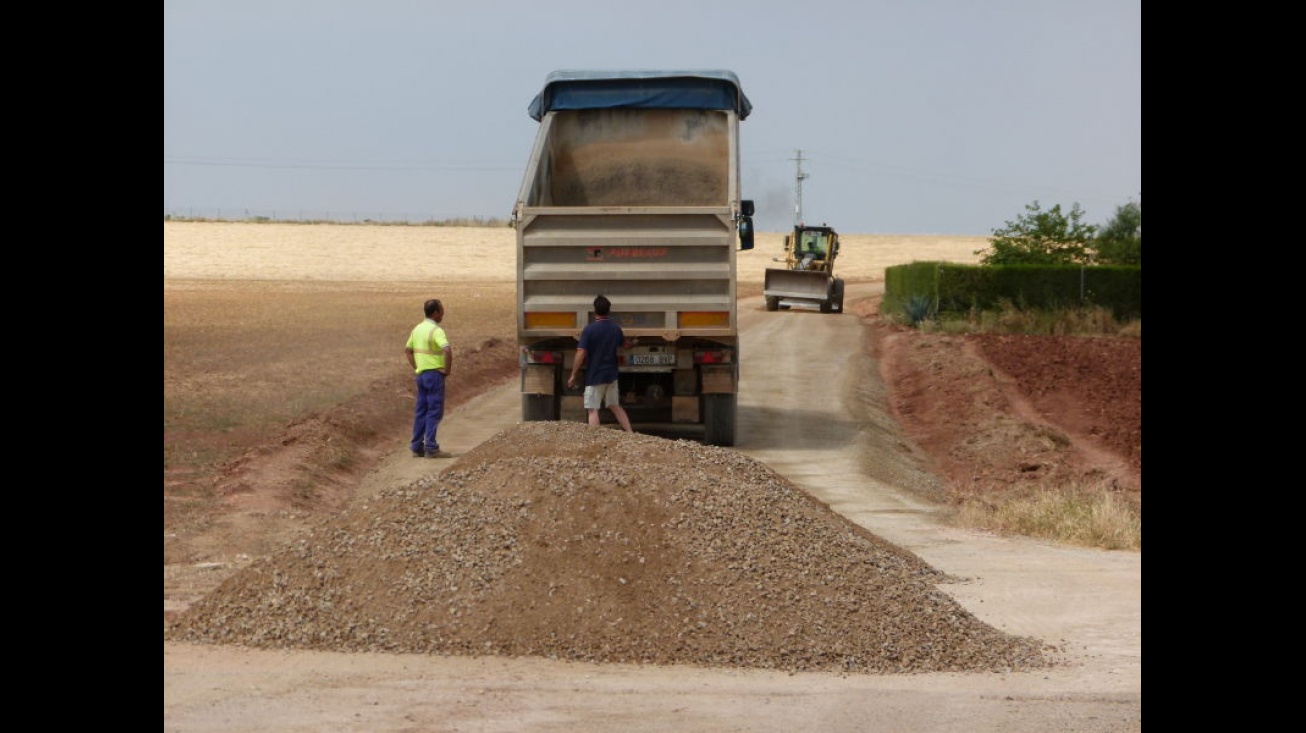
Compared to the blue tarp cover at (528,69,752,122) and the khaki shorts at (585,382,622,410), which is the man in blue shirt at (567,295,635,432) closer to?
the khaki shorts at (585,382,622,410)

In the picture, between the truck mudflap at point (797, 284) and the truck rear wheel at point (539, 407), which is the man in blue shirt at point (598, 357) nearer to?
the truck rear wheel at point (539, 407)

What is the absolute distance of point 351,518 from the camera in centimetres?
991

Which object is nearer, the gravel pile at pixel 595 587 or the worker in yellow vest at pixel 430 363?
the gravel pile at pixel 595 587

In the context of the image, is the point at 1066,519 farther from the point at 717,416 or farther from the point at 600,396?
the point at 717,416

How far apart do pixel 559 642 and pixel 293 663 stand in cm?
145

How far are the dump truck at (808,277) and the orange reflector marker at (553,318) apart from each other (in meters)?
27.3

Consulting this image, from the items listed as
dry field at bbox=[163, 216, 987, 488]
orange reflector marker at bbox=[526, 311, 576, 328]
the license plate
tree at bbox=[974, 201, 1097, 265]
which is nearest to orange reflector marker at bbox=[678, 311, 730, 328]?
the license plate

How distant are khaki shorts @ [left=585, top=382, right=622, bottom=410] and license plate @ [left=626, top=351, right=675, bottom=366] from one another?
0.91 meters

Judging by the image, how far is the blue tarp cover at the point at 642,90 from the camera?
62.4 feet

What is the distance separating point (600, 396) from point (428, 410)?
6.33ft

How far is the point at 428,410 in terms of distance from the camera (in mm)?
16875

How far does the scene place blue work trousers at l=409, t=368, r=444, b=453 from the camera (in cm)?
1661

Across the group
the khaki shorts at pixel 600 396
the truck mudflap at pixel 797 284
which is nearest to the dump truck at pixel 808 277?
the truck mudflap at pixel 797 284
